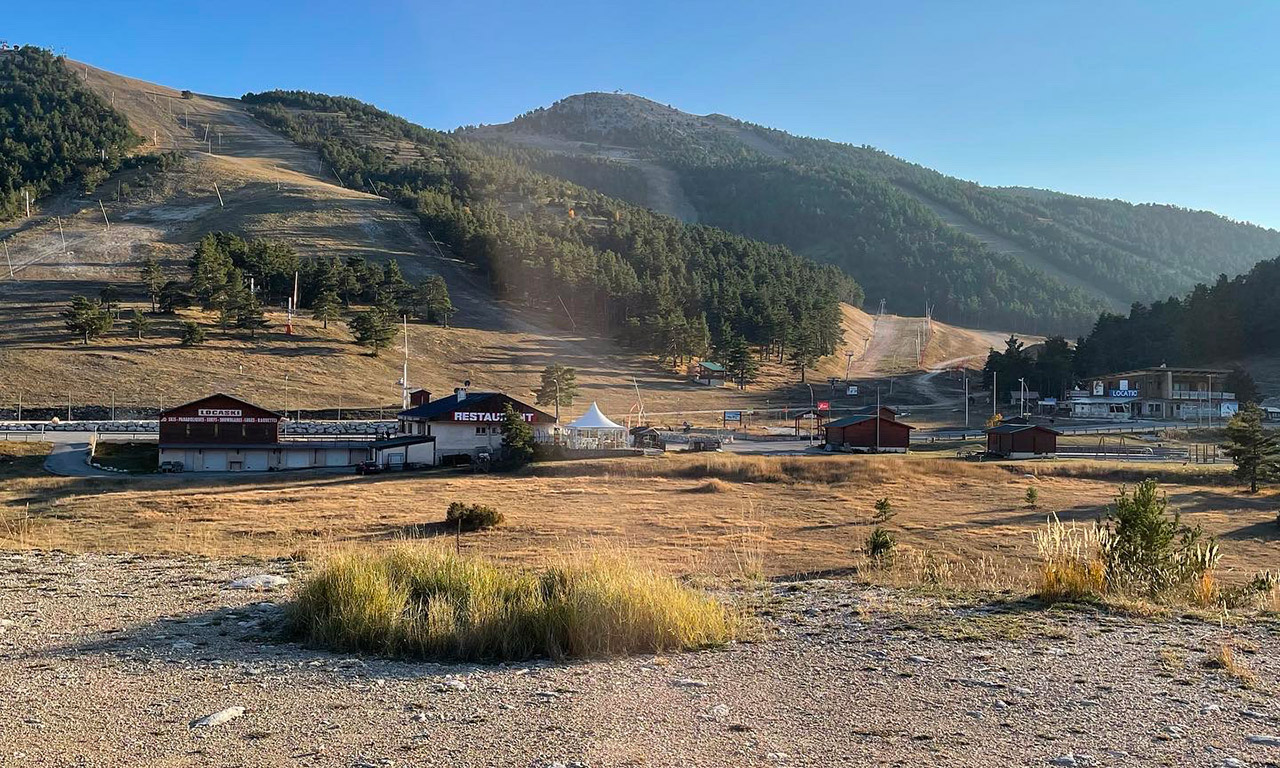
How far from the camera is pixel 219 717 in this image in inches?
215

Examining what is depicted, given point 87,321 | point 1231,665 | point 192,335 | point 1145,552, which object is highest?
point 87,321

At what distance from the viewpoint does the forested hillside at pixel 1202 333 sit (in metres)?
95.4

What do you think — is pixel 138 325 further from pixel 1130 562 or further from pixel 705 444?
pixel 1130 562

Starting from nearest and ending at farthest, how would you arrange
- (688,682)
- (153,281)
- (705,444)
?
(688,682) → (705,444) → (153,281)

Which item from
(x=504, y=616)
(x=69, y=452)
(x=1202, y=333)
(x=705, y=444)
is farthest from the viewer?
(x=1202, y=333)

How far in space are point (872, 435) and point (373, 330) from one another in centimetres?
4286

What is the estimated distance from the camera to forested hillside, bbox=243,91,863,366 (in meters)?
95.8

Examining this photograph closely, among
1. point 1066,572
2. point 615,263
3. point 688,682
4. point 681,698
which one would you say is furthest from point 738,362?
point 681,698

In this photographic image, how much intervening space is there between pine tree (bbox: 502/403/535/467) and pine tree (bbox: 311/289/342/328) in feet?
131

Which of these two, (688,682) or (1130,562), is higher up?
(1130,562)

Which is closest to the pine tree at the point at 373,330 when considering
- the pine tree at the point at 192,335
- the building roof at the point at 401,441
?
the pine tree at the point at 192,335

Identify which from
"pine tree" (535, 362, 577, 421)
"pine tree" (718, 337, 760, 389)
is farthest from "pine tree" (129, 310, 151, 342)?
"pine tree" (718, 337, 760, 389)

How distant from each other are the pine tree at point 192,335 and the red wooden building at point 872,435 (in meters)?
48.4

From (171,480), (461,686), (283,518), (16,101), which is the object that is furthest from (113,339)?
(16,101)
